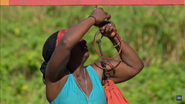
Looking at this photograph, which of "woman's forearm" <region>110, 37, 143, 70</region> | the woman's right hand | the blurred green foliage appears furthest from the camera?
the blurred green foliage

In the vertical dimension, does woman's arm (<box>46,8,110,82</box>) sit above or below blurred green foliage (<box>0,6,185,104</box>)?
above

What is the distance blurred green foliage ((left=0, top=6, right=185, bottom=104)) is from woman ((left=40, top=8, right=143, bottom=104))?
2408 millimetres

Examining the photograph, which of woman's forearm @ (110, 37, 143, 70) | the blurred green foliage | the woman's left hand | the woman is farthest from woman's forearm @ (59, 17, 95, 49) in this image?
the blurred green foliage

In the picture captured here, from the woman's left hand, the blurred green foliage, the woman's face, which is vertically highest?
the woman's left hand

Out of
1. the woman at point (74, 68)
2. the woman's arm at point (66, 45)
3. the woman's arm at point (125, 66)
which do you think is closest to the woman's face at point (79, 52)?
the woman at point (74, 68)

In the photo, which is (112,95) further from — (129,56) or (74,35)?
(74,35)

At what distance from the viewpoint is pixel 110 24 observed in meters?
2.31

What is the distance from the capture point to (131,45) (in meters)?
5.48

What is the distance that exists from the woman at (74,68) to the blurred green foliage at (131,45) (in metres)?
2.41

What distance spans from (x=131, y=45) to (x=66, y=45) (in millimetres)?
3555

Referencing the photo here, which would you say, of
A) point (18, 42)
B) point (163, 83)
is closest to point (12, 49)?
point (18, 42)

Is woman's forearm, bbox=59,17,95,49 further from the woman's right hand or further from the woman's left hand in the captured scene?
the woman's left hand

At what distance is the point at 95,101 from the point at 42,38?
3.45 meters

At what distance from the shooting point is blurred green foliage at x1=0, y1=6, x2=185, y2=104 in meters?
4.83
